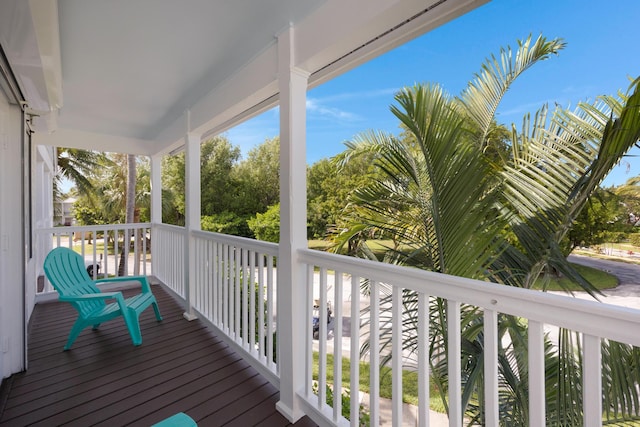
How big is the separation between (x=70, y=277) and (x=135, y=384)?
1734 millimetres

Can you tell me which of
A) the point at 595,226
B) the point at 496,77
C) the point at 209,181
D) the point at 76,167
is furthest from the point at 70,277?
the point at 209,181

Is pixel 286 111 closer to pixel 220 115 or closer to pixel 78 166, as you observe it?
pixel 220 115

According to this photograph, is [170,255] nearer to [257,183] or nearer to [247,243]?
[247,243]

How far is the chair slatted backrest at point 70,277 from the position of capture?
3.09 m

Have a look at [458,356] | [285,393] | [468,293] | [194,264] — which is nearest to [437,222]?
[468,293]

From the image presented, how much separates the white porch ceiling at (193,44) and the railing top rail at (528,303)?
4.01 feet

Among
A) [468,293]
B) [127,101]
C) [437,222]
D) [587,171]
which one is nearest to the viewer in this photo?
[468,293]

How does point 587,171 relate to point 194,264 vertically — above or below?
above

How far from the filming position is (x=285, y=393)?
2156 millimetres

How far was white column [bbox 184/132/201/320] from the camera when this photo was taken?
378cm

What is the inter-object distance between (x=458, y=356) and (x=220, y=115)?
2786 millimetres

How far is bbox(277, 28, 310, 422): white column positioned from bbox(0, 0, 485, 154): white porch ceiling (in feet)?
0.49

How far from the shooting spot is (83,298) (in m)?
2.89

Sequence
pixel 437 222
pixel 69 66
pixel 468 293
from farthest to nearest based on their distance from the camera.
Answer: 1. pixel 69 66
2. pixel 437 222
3. pixel 468 293
